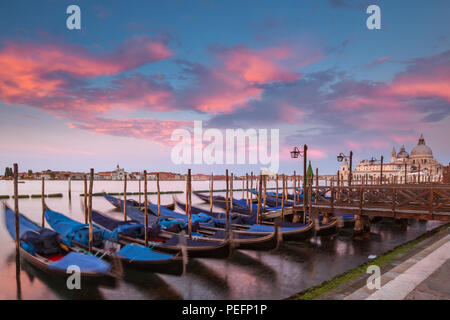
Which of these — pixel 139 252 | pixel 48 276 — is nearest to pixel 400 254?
pixel 139 252

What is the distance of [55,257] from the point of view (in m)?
8.06

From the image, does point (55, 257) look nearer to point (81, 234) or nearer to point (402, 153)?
point (81, 234)

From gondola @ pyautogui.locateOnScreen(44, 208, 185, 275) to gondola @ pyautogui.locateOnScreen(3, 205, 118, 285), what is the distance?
0.44 m

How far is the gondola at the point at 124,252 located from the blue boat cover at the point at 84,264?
352 mm

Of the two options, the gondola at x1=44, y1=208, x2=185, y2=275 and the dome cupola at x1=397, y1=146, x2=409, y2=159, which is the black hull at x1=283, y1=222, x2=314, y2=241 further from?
the dome cupola at x1=397, y1=146, x2=409, y2=159

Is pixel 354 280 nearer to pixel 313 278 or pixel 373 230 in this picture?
pixel 313 278

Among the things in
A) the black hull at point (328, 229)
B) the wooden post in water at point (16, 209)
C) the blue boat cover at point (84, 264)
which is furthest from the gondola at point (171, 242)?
the black hull at point (328, 229)

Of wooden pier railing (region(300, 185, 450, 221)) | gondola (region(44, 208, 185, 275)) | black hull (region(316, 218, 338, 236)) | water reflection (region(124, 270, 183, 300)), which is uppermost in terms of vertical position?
wooden pier railing (region(300, 185, 450, 221))

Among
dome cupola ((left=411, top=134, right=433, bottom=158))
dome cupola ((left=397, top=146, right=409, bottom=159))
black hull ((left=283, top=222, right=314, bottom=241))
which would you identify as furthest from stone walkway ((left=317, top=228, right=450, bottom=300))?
dome cupola ((left=397, top=146, right=409, bottom=159))

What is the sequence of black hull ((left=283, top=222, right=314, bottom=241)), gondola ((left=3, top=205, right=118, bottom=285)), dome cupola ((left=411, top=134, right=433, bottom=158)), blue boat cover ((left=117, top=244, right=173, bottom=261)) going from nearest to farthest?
Answer: gondola ((left=3, top=205, right=118, bottom=285)) < blue boat cover ((left=117, top=244, right=173, bottom=261)) < black hull ((left=283, top=222, right=314, bottom=241)) < dome cupola ((left=411, top=134, right=433, bottom=158))

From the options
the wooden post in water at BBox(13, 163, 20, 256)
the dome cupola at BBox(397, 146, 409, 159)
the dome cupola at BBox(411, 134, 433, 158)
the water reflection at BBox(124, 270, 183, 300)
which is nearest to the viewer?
the water reflection at BBox(124, 270, 183, 300)

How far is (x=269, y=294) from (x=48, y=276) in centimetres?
653

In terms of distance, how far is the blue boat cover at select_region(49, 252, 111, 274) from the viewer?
618 cm

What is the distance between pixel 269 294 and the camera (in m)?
6.92
